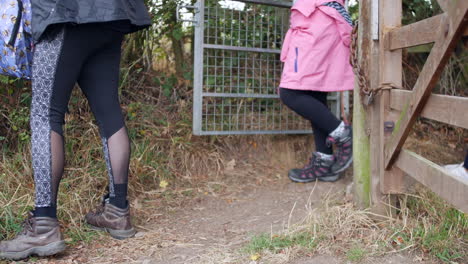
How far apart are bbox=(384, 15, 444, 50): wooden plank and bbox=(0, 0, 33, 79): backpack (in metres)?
1.79

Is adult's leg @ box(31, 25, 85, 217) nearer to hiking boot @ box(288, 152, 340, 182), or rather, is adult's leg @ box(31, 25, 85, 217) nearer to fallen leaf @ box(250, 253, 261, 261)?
fallen leaf @ box(250, 253, 261, 261)

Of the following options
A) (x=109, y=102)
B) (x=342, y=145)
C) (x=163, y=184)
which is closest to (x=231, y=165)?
(x=163, y=184)

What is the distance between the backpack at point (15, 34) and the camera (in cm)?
232

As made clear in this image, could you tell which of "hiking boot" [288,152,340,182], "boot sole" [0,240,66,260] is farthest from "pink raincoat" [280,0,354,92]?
"boot sole" [0,240,66,260]

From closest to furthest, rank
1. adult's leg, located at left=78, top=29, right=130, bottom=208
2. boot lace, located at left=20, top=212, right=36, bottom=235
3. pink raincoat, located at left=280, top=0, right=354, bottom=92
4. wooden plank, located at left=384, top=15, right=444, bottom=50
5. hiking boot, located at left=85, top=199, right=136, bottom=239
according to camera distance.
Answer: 1. wooden plank, located at left=384, top=15, right=444, bottom=50
2. boot lace, located at left=20, top=212, right=36, bottom=235
3. adult's leg, located at left=78, top=29, right=130, bottom=208
4. hiking boot, located at left=85, top=199, right=136, bottom=239
5. pink raincoat, located at left=280, top=0, right=354, bottom=92

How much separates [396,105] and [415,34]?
0.39 m

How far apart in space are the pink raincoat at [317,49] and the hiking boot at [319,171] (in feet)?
1.89

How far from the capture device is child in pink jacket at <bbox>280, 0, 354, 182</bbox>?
3287mm

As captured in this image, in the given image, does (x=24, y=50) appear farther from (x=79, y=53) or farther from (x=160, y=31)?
(x=160, y=31)

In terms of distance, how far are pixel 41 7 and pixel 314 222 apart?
66.0 inches

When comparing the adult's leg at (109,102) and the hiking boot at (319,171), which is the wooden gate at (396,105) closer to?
the hiking boot at (319,171)

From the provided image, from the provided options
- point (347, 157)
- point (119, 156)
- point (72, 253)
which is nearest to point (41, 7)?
point (119, 156)

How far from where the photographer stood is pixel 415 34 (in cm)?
216

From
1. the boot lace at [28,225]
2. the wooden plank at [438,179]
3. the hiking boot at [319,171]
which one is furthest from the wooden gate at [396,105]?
the boot lace at [28,225]
